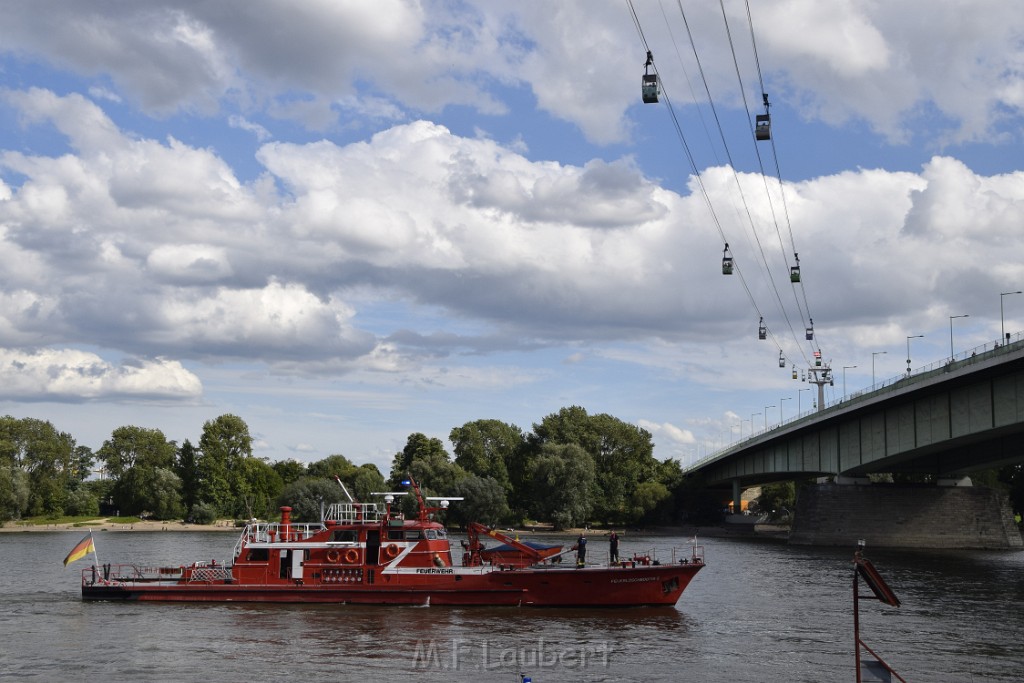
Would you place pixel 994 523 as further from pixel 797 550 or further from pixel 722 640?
pixel 722 640

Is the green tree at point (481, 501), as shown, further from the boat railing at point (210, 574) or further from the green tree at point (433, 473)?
the boat railing at point (210, 574)

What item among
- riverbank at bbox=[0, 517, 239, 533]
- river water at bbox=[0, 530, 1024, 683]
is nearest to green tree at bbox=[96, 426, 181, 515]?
riverbank at bbox=[0, 517, 239, 533]

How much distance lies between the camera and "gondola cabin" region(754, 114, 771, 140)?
35172 millimetres

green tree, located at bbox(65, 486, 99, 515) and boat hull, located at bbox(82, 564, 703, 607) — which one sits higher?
green tree, located at bbox(65, 486, 99, 515)

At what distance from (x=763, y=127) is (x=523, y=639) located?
19.9 meters

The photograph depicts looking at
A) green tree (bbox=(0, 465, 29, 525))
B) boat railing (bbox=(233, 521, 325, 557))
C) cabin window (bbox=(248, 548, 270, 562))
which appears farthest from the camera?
green tree (bbox=(0, 465, 29, 525))

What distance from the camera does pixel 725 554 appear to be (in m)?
91.6

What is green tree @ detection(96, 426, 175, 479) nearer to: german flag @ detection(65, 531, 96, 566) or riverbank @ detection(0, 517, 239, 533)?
riverbank @ detection(0, 517, 239, 533)

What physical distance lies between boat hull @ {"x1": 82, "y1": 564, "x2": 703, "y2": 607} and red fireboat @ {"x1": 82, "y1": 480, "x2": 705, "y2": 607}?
0.04m

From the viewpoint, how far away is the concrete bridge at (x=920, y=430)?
68.5 meters

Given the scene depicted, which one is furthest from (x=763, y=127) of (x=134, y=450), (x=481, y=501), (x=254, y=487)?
(x=134, y=450)

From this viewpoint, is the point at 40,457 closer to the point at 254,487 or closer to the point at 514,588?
the point at 254,487

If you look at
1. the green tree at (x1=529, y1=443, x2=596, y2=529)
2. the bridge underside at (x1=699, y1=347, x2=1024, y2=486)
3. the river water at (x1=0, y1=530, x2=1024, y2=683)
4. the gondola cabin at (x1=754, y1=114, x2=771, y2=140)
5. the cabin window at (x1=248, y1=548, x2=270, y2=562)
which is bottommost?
the river water at (x1=0, y1=530, x2=1024, y2=683)

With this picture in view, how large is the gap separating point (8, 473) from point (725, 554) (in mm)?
87864
